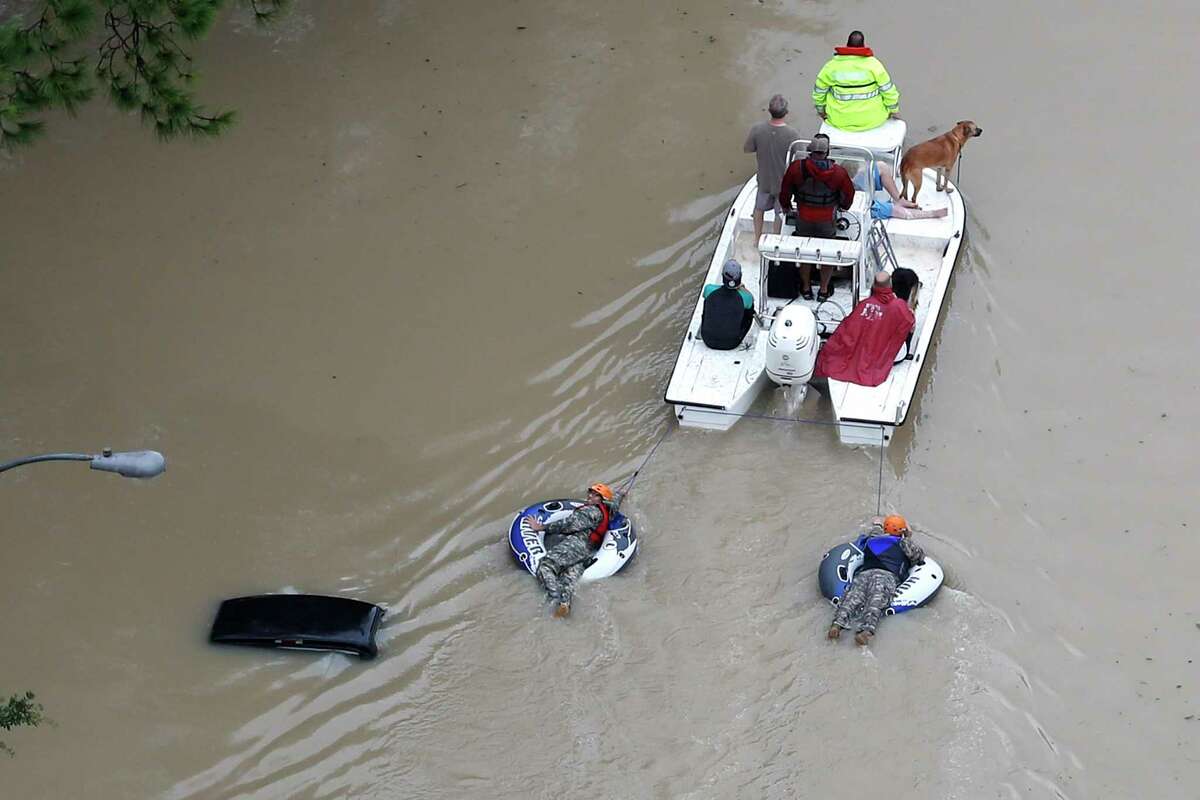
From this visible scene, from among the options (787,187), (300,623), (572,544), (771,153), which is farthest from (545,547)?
(771,153)

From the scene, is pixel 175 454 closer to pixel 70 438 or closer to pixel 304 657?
pixel 70 438

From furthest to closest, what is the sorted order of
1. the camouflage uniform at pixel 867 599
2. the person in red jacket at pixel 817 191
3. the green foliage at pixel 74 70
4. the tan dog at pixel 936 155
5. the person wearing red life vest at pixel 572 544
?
the tan dog at pixel 936 155 → the person in red jacket at pixel 817 191 → the person wearing red life vest at pixel 572 544 → the camouflage uniform at pixel 867 599 → the green foliage at pixel 74 70

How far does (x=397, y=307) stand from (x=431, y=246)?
936mm

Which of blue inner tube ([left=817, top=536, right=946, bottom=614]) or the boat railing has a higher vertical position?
the boat railing

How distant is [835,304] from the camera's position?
1445 centimetres

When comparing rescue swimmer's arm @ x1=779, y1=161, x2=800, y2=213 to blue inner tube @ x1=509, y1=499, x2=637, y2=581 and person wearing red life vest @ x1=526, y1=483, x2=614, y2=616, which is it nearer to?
person wearing red life vest @ x1=526, y1=483, x2=614, y2=616

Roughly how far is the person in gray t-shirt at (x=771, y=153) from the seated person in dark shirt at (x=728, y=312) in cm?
87

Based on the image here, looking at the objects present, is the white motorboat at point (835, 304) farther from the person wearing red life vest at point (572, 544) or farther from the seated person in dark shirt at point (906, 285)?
the person wearing red life vest at point (572, 544)

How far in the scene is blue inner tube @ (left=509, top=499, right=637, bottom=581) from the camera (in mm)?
12695

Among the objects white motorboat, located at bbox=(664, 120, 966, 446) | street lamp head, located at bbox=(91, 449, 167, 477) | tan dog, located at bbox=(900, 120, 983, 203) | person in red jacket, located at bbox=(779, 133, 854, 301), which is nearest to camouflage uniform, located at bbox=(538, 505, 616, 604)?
white motorboat, located at bbox=(664, 120, 966, 446)

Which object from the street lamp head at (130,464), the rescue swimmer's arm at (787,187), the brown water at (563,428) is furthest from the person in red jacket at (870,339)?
the street lamp head at (130,464)

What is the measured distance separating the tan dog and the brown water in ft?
2.95

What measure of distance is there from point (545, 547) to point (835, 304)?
3.60m

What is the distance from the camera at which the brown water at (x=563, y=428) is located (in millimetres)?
11719
